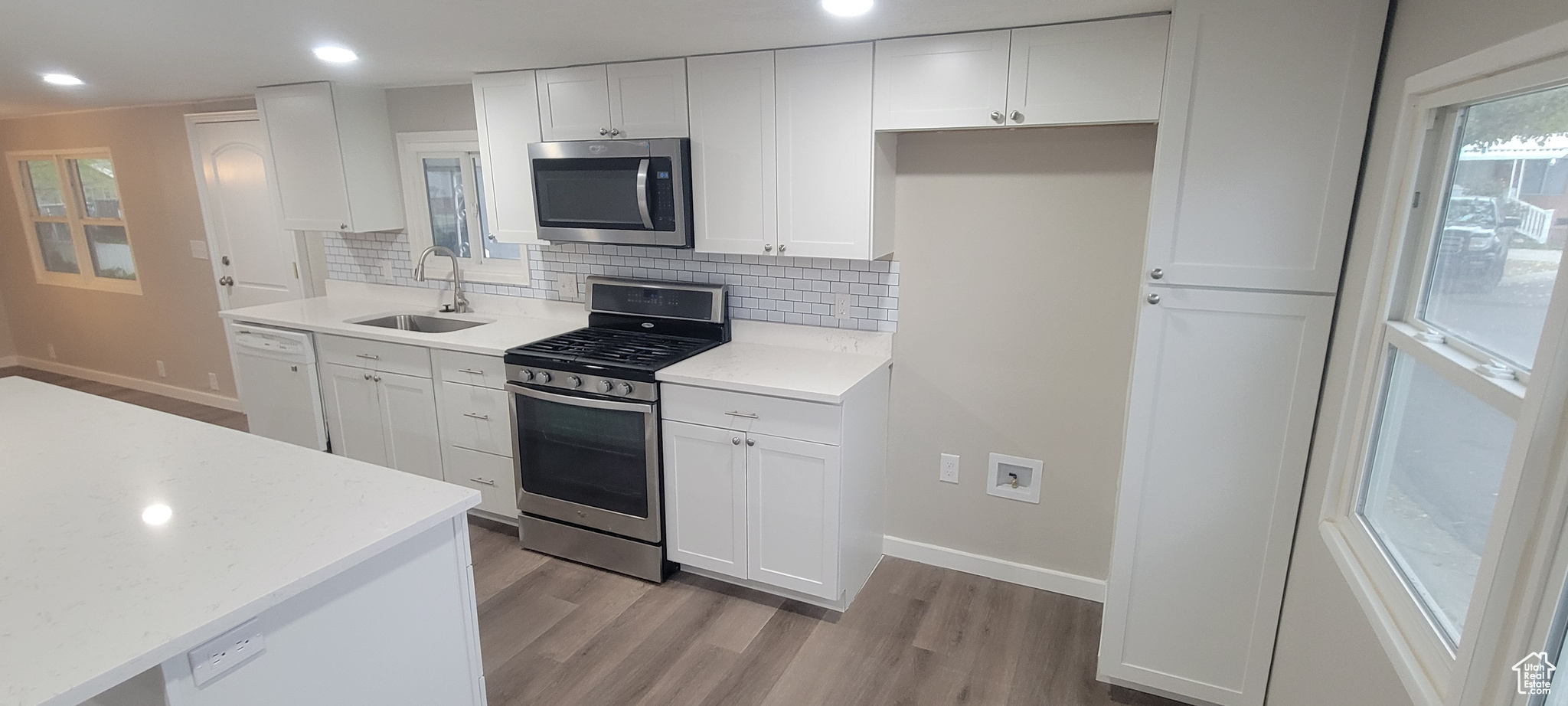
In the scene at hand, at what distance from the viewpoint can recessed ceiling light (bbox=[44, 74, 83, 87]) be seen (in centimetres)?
327

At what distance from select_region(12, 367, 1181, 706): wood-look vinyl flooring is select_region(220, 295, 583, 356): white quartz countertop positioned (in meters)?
0.93

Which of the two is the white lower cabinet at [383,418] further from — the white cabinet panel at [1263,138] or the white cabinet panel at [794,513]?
the white cabinet panel at [1263,138]

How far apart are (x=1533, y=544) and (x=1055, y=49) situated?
5.69 ft

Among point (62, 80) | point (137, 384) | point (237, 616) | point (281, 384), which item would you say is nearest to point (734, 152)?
point (237, 616)

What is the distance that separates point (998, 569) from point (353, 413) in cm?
308

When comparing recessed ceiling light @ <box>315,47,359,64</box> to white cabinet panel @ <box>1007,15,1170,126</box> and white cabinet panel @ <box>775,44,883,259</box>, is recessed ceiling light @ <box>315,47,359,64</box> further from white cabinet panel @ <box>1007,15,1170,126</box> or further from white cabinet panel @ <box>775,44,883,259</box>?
white cabinet panel @ <box>1007,15,1170,126</box>

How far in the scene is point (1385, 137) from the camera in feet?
5.18

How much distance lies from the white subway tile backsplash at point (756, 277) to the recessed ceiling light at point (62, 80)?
1.95 m

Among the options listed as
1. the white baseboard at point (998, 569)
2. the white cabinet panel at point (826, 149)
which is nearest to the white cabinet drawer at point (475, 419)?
the white cabinet panel at point (826, 149)

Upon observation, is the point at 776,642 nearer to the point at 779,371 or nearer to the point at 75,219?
the point at 779,371

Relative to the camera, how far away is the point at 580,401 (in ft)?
9.11

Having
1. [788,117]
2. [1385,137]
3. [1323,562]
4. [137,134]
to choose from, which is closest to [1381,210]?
[1385,137]

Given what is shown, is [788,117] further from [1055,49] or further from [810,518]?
[810,518]

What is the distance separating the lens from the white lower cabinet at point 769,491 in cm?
252
